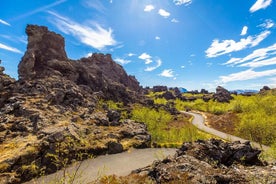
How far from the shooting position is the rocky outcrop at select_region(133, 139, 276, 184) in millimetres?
18956

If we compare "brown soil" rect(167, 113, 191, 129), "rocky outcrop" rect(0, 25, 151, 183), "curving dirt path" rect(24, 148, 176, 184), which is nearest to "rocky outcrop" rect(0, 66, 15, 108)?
"rocky outcrop" rect(0, 25, 151, 183)

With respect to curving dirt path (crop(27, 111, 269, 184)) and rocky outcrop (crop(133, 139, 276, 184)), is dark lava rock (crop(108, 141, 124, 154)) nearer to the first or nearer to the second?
curving dirt path (crop(27, 111, 269, 184))

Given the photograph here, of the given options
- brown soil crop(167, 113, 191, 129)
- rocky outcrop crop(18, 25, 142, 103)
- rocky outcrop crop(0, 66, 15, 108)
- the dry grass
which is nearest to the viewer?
the dry grass

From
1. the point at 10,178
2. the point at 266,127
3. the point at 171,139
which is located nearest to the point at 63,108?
the point at 10,178

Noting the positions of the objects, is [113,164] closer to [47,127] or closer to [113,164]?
[113,164]

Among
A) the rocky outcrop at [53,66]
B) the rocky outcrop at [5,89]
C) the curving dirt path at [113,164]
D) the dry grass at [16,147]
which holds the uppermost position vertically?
the rocky outcrop at [53,66]

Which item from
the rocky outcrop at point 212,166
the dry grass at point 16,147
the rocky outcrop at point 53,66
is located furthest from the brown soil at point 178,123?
the dry grass at point 16,147

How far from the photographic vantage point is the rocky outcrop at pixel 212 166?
19.0 meters

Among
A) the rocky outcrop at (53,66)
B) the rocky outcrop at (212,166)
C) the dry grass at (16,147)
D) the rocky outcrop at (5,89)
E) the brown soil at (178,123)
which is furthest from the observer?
the brown soil at (178,123)

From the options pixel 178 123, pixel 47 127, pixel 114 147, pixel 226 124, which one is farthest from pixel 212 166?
pixel 178 123

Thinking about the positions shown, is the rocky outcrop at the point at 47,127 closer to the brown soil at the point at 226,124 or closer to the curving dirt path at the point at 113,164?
the curving dirt path at the point at 113,164

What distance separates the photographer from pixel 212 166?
2298 cm

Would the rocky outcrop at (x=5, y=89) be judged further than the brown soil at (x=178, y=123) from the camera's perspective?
No

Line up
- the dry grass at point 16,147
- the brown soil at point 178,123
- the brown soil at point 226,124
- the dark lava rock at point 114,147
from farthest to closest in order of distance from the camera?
the brown soil at point 178,123 < the brown soil at point 226,124 < the dark lava rock at point 114,147 < the dry grass at point 16,147
